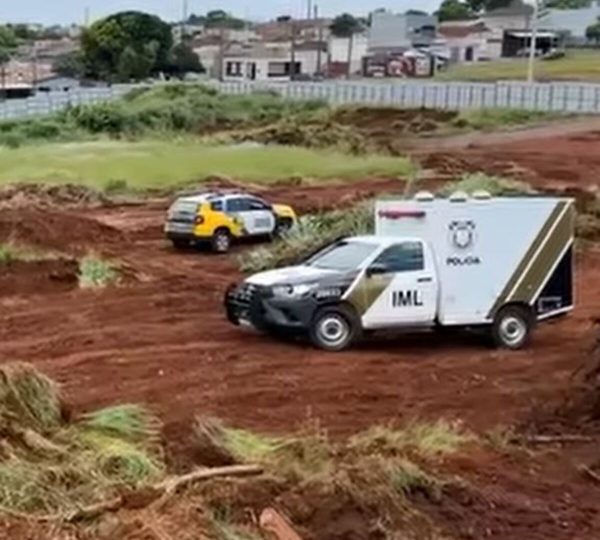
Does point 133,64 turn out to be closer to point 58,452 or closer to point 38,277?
point 38,277

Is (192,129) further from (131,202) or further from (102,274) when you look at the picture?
(102,274)

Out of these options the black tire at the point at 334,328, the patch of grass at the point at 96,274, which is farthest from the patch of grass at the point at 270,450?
the patch of grass at the point at 96,274

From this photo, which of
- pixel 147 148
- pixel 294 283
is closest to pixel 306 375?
pixel 294 283

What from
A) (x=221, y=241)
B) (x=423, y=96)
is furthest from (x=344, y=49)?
(x=221, y=241)

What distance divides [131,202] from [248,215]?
12452 mm

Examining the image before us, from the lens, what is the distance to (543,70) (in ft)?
426

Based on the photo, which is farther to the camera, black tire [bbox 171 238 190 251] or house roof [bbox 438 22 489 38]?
house roof [bbox 438 22 489 38]

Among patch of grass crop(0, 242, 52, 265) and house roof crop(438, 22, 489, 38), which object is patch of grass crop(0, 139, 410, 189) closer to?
patch of grass crop(0, 242, 52, 265)

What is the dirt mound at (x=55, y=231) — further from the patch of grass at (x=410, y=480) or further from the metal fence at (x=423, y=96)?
the metal fence at (x=423, y=96)

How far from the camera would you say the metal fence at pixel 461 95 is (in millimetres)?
88250

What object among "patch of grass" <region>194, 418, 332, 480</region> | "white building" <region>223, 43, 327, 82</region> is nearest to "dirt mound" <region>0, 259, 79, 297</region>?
"patch of grass" <region>194, 418, 332, 480</region>

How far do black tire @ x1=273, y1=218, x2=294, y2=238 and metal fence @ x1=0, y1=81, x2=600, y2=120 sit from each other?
47485 millimetres

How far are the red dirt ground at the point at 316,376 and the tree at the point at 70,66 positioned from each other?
4654 inches

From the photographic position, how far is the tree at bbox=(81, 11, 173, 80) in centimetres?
13200
